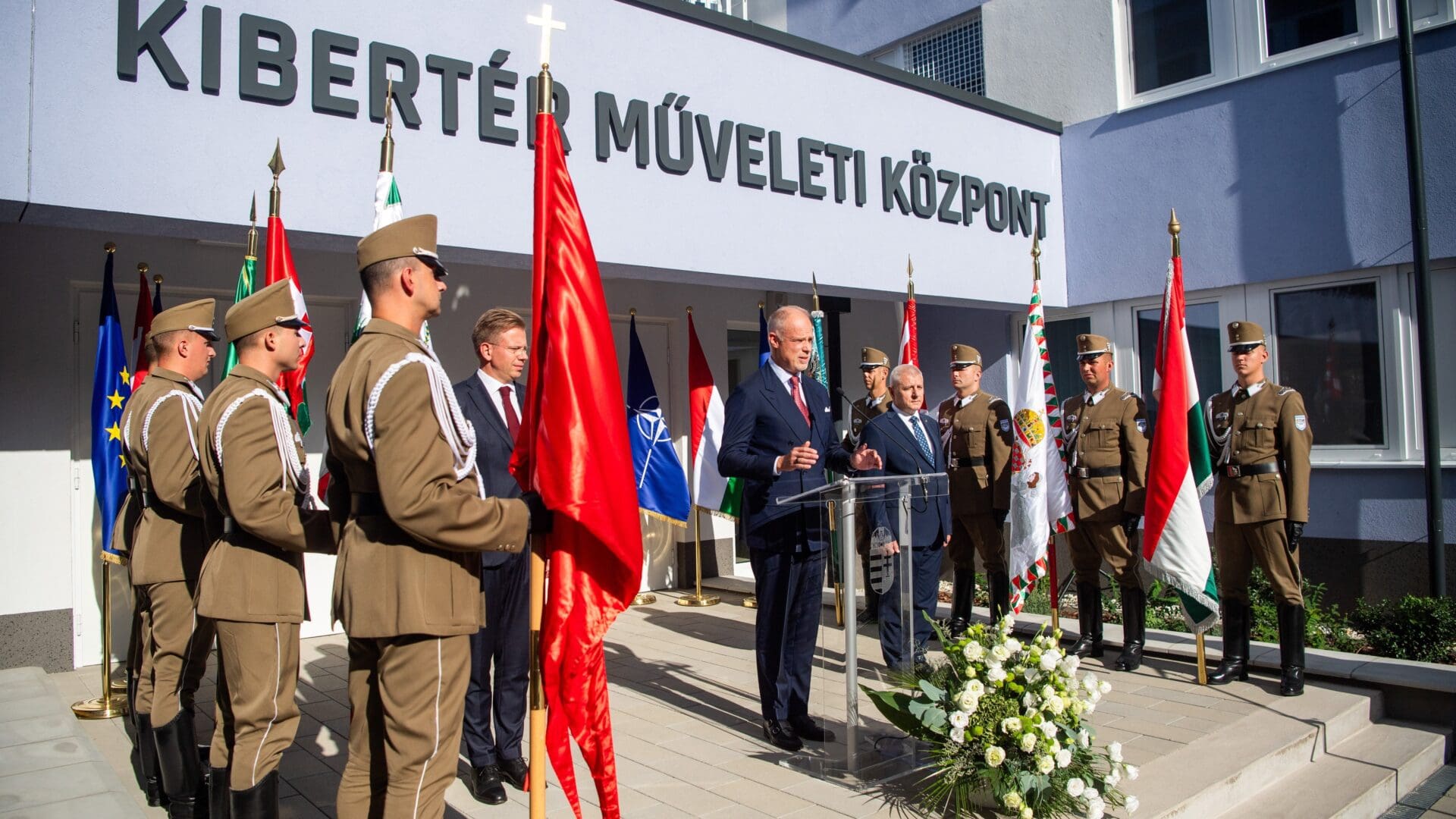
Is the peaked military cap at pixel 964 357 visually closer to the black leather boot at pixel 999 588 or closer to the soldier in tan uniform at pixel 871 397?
the soldier in tan uniform at pixel 871 397

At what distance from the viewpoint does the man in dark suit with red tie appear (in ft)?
13.9

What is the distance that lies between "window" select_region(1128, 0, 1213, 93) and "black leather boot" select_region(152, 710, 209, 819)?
888 centimetres

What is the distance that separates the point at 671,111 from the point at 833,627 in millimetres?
4105

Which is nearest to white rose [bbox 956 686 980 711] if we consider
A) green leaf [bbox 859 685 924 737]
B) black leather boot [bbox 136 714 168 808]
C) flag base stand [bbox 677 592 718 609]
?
green leaf [bbox 859 685 924 737]

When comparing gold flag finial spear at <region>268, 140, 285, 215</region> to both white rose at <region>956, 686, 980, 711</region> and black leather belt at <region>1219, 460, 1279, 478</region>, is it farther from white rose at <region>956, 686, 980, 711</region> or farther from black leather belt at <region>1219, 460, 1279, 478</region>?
black leather belt at <region>1219, 460, 1279, 478</region>

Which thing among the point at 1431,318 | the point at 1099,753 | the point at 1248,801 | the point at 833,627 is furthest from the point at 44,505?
the point at 1431,318

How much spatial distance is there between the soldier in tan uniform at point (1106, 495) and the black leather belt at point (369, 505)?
15.8 feet

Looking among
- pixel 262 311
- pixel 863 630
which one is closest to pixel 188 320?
pixel 262 311

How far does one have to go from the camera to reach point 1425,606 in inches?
248

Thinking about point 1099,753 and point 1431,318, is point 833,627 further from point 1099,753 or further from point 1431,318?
point 1431,318

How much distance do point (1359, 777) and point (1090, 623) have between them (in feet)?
6.23

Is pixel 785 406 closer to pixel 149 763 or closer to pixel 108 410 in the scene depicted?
pixel 149 763

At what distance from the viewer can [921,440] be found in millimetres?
5754

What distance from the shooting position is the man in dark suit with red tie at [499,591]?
4234 mm
